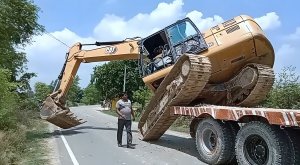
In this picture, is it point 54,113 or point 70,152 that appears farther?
point 54,113

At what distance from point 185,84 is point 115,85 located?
47.2m

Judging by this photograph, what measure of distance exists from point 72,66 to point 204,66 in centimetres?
861

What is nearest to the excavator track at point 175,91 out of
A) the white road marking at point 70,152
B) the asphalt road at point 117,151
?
the asphalt road at point 117,151

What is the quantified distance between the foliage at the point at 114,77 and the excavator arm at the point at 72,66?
34858mm

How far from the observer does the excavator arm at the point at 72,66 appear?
1792 centimetres

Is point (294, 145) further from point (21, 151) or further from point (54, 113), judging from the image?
point (54, 113)

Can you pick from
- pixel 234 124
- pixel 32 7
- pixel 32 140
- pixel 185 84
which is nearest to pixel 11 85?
pixel 32 140

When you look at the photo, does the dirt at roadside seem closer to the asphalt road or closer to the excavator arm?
the asphalt road

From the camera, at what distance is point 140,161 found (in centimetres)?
1153

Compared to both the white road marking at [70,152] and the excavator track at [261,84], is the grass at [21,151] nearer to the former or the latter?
the white road marking at [70,152]

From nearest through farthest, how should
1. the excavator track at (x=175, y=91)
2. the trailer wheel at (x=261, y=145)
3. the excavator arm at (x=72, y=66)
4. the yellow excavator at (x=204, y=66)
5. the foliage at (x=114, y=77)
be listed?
the trailer wheel at (x=261, y=145), the excavator track at (x=175, y=91), the yellow excavator at (x=204, y=66), the excavator arm at (x=72, y=66), the foliage at (x=114, y=77)

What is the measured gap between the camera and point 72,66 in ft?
64.3

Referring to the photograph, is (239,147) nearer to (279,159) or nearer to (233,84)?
(279,159)

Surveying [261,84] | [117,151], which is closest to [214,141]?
[261,84]
